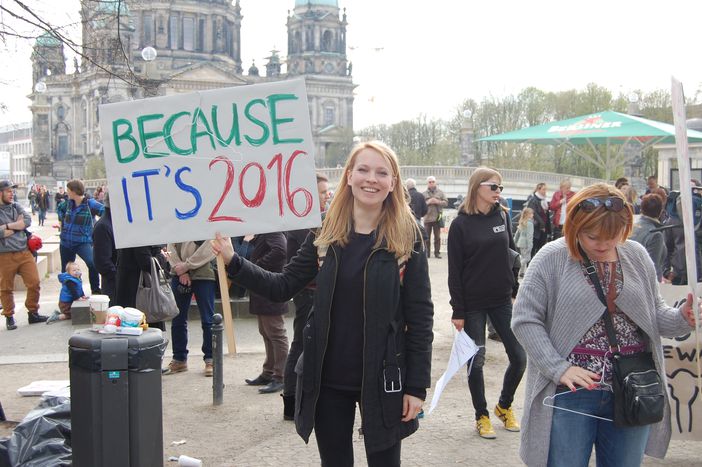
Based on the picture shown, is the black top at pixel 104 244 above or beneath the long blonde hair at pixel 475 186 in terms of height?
beneath

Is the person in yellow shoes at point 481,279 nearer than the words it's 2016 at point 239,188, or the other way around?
the words it's 2016 at point 239,188

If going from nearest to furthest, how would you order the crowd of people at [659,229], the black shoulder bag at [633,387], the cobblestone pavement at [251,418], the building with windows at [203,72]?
the black shoulder bag at [633,387] → the cobblestone pavement at [251,418] → the crowd of people at [659,229] → the building with windows at [203,72]

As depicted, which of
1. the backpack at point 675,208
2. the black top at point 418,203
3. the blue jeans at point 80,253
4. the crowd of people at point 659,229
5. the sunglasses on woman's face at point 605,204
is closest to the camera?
the sunglasses on woman's face at point 605,204

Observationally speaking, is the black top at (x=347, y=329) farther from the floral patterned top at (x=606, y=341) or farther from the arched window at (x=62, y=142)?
the arched window at (x=62, y=142)

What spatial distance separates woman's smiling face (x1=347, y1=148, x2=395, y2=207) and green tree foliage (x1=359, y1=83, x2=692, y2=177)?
166 ft

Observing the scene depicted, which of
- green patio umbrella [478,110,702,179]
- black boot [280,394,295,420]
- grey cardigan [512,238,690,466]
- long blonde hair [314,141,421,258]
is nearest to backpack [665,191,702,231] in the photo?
black boot [280,394,295,420]

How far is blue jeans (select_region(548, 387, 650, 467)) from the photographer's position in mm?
3264

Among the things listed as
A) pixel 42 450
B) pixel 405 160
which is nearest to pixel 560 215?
pixel 42 450

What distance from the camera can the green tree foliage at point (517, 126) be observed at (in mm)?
62312

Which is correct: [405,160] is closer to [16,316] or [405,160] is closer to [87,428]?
[16,316]

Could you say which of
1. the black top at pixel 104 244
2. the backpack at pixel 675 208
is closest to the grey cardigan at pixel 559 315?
the black top at pixel 104 244

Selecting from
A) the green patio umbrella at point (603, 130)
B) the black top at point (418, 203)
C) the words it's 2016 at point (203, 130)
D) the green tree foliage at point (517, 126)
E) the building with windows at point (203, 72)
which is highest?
the building with windows at point (203, 72)

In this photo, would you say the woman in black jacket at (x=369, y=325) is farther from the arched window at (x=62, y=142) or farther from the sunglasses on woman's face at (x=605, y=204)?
the arched window at (x=62, y=142)

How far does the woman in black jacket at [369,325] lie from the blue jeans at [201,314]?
4.48 m
